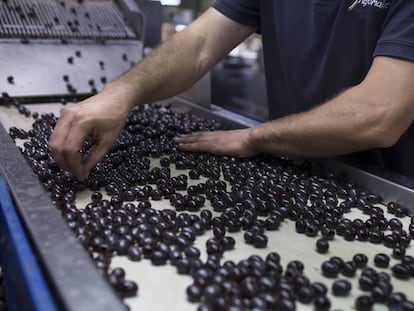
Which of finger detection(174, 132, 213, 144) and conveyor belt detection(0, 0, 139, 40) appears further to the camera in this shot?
conveyor belt detection(0, 0, 139, 40)

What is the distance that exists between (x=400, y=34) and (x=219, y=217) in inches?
31.3

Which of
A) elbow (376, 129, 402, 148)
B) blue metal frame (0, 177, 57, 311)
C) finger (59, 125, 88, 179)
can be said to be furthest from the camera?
elbow (376, 129, 402, 148)

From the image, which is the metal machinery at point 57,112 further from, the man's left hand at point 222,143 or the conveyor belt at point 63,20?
the man's left hand at point 222,143

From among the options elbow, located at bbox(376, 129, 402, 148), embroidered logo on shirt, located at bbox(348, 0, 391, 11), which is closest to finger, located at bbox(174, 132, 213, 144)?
elbow, located at bbox(376, 129, 402, 148)

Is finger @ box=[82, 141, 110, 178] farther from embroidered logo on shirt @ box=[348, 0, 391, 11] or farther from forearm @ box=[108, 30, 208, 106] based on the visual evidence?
embroidered logo on shirt @ box=[348, 0, 391, 11]

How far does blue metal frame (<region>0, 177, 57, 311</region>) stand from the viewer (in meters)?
0.76

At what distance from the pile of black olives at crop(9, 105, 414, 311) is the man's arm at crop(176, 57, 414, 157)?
0.36 ft

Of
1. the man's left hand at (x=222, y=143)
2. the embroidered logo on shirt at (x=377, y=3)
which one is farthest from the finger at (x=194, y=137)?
the embroidered logo on shirt at (x=377, y=3)

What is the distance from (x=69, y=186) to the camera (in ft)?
4.56

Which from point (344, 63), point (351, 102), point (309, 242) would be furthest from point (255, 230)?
point (344, 63)

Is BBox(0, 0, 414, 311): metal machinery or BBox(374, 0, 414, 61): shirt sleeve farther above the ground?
BBox(374, 0, 414, 61): shirt sleeve

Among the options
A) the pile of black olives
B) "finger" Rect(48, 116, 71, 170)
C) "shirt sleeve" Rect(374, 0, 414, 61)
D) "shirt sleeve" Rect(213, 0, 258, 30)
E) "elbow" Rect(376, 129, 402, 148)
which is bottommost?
the pile of black olives

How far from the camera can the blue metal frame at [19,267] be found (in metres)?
0.76

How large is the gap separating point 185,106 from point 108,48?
63cm
